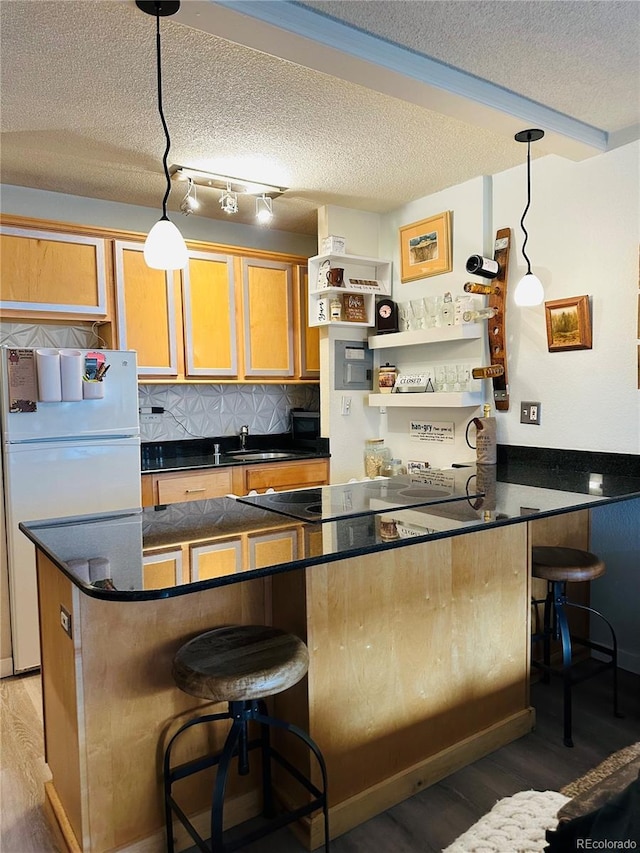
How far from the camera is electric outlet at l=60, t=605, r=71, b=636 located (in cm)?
152

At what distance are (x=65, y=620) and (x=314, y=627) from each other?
2.21 feet

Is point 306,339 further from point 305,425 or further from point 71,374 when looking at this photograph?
point 71,374

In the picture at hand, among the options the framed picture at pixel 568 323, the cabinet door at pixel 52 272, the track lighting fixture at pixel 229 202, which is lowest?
the framed picture at pixel 568 323

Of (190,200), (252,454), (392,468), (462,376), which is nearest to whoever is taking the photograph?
(190,200)

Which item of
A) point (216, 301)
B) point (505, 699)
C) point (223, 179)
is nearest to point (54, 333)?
point (216, 301)

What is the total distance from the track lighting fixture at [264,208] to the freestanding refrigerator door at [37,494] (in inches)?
60.3

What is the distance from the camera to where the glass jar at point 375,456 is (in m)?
3.84

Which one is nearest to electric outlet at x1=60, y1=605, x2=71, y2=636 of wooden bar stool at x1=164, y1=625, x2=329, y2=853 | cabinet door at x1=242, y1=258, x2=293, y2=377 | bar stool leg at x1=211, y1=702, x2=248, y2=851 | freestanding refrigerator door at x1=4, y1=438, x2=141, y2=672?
wooden bar stool at x1=164, y1=625, x2=329, y2=853

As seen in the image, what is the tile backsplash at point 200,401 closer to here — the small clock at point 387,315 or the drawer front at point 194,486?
the drawer front at point 194,486

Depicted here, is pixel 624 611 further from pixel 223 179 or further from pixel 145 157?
pixel 145 157

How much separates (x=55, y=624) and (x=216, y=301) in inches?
94.1

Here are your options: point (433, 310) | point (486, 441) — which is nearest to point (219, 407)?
point (433, 310)

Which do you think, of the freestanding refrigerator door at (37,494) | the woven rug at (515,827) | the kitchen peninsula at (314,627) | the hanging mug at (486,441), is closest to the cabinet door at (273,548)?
the kitchen peninsula at (314,627)

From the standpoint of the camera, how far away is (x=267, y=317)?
3.87 m
